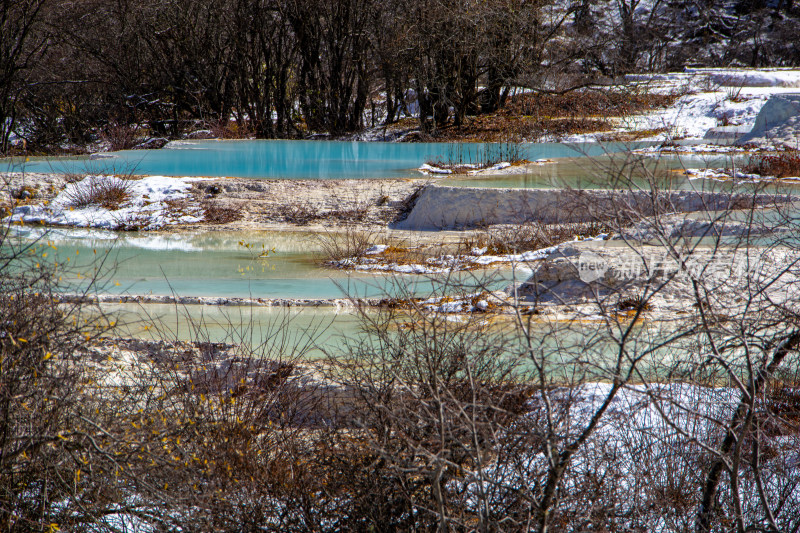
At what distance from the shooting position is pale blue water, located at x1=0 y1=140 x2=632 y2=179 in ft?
56.0

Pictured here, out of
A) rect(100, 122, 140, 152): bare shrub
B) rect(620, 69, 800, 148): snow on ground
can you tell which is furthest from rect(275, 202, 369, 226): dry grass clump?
rect(100, 122, 140, 152): bare shrub

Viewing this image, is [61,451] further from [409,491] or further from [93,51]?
[93,51]

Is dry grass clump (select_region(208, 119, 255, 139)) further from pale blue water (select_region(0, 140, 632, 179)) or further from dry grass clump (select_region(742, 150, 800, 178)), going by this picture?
dry grass clump (select_region(742, 150, 800, 178))

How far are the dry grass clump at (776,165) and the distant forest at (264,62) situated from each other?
36.6 feet

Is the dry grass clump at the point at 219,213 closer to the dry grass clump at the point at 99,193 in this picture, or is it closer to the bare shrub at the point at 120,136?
the dry grass clump at the point at 99,193

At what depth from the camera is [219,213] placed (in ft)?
46.6

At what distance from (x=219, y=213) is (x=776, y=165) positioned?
10.8 m

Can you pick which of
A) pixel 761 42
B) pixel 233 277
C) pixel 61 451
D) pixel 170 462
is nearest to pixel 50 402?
pixel 61 451

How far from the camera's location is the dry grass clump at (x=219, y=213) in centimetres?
1392

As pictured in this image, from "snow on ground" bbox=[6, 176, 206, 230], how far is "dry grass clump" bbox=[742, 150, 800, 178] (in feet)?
34.8

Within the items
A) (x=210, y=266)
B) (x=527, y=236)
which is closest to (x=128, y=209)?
(x=210, y=266)

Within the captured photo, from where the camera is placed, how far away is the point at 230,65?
25250mm

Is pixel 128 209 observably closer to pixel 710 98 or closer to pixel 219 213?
pixel 219 213

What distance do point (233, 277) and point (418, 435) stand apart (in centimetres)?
694
